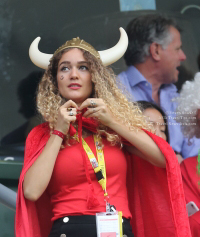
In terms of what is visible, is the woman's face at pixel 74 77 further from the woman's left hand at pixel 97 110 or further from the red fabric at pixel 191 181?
the red fabric at pixel 191 181

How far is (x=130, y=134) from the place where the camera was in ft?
8.81

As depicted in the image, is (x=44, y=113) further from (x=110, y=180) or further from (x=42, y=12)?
(x=42, y=12)

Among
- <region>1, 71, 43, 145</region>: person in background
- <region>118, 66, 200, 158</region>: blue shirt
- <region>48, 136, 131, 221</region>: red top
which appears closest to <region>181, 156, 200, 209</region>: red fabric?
<region>118, 66, 200, 158</region>: blue shirt

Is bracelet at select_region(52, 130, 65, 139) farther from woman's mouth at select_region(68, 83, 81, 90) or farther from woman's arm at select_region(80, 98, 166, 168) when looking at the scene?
woman's mouth at select_region(68, 83, 81, 90)

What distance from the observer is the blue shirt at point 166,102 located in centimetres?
438

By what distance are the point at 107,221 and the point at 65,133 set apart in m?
0.55

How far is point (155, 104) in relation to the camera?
441 cm

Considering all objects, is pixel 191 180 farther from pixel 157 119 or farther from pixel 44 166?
pixel 44 166

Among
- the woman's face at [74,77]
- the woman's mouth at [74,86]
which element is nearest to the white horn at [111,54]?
the woman's face at [74,77]

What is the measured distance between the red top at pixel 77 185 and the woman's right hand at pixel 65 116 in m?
0.15

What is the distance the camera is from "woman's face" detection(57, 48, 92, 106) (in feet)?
9.27

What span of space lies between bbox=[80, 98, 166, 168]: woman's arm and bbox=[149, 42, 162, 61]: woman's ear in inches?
74.6

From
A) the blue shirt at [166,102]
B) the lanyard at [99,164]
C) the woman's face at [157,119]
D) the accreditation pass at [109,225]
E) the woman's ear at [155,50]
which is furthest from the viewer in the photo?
the woman's ear at [155,50]

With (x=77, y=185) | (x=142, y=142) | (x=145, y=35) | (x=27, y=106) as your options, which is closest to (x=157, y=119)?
(x=145, y=35)
